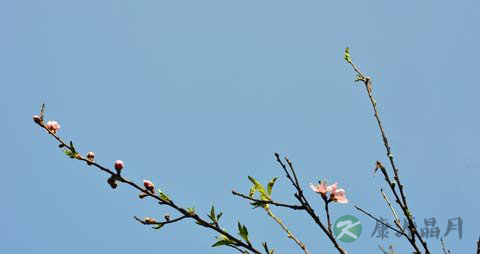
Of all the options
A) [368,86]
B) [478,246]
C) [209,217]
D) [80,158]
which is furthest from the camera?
[368,86]

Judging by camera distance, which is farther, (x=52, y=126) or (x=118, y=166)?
(x=52, y=126)

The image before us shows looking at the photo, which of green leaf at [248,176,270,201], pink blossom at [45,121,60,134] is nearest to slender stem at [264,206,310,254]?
green leaf at [248,176,270,201]

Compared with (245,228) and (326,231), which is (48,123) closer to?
(245,228)

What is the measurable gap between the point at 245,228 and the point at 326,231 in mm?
474

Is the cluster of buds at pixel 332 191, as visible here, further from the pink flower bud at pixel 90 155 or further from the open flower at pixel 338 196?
the pink flower bud at pixel 90 155

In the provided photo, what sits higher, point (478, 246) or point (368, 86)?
point (368, 86)

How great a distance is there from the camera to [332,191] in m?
2.42

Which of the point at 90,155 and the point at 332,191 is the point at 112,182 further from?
the point at 332,191

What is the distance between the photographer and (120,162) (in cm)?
244

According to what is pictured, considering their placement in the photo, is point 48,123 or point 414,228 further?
point 48,123

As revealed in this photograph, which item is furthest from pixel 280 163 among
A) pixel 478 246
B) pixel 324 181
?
pixel 478 246

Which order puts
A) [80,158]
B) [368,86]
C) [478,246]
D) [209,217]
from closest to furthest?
[478,246] → [209,217] → [80,158] → [368,86]

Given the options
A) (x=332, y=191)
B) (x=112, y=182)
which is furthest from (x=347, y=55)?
(x=112, y=182)

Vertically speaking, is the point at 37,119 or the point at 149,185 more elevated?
the point at 37,119
